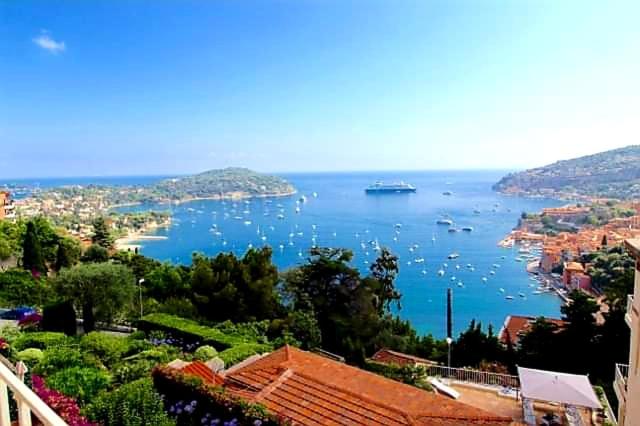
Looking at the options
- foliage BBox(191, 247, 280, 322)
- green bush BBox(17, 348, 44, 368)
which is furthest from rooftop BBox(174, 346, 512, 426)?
foliage BBox(191, 247, 280, 322)

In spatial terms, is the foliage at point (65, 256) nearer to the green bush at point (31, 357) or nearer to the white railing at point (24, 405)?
the green bush at point (31, 357)

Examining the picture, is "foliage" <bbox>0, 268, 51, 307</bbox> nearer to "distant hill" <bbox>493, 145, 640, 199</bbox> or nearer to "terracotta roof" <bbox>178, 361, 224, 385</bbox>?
"terracotta roof" <bbox>178, 361, 224, 385</bbox>

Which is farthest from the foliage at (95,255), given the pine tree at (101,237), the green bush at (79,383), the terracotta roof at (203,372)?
the terracotta roof at (203,372)

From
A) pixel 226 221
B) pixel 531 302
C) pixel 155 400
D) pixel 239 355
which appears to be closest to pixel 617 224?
pixel 531 302

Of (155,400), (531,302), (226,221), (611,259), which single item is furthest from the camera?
(226,221)

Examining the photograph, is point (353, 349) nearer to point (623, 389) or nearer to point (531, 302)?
point (623, 389)

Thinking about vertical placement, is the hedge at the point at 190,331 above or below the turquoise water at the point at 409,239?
above
